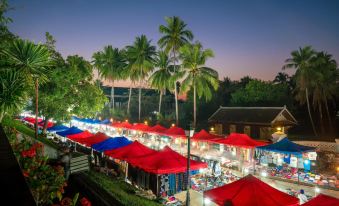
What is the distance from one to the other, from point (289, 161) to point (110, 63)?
5385 cm

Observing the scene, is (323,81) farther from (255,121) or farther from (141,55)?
(141,55)

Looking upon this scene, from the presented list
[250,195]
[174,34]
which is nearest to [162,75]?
[174,34]

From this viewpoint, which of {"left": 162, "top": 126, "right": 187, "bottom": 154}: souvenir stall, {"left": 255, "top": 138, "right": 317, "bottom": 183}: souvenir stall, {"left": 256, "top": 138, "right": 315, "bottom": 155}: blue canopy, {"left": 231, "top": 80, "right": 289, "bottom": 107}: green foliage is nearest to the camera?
{"left": 255, "top": 138, "right": 317, "bottom": 183}: souvenir stall

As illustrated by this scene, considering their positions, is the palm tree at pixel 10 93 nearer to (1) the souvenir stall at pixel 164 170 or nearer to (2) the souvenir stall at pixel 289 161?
(1) the souvenir stall at pixel 164 170

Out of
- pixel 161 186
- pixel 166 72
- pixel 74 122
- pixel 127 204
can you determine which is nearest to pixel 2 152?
pixel 127 204

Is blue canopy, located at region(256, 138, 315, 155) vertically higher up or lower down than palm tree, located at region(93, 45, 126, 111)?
lower down

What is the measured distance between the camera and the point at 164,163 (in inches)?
534

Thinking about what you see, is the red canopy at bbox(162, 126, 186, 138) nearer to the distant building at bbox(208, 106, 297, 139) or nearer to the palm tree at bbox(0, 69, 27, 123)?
the distant building at bbox(208, 106, 297, 139)

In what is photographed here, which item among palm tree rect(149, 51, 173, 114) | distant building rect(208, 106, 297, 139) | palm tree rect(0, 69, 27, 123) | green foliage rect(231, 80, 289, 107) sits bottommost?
distant building rect(208, 106, 297, 139)

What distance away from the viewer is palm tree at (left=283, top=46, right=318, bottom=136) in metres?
46.4

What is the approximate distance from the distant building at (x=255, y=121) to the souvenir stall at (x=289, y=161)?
14.7 m

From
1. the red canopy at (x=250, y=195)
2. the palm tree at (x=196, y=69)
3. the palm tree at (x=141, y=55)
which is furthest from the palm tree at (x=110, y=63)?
the red canopy at (x=250, y=195)

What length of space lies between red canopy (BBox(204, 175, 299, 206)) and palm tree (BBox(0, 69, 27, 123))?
11711 millimetres

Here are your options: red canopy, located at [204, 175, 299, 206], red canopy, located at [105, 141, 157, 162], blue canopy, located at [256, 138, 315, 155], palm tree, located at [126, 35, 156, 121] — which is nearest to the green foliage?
palm tree, located at [126, 35, 156, 121]
